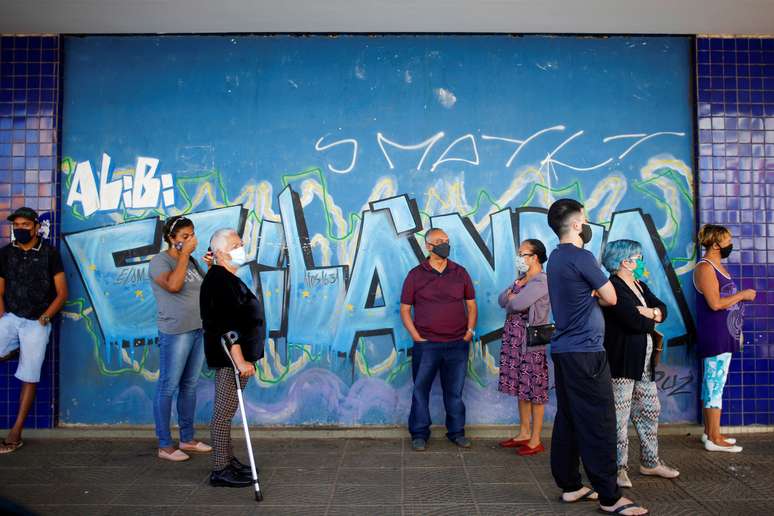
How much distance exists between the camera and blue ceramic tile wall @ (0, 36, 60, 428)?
6.30m

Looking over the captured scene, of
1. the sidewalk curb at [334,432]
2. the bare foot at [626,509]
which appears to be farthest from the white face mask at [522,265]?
the bare foot at [626,509]

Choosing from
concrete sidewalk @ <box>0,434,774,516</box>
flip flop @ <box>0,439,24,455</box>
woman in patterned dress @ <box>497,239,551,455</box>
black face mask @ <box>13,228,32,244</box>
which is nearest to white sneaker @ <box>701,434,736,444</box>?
concrete sidewalk @ <box>0,434,774,516</box>

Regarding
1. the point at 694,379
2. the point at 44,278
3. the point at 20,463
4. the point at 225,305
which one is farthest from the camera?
the point at 694,379

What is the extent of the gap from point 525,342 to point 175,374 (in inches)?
116

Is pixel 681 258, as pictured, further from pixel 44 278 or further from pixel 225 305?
pixel 44 278

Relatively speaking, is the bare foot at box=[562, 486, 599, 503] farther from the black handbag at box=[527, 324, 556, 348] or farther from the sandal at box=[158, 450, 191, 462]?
the sandal at box=[158, 450, 191, 462]

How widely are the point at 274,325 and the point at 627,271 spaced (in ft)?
10.8

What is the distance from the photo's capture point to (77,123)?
641 cm

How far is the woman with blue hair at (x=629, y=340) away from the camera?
451cm

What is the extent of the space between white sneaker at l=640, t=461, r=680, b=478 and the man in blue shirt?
81cm

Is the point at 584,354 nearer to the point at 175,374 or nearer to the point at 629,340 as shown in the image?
the point at 629,340

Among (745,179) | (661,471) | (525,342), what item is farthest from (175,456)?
(745,179)

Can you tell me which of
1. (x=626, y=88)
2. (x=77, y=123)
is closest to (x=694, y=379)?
(x=626, y=88)

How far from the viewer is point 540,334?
16.7 feet
